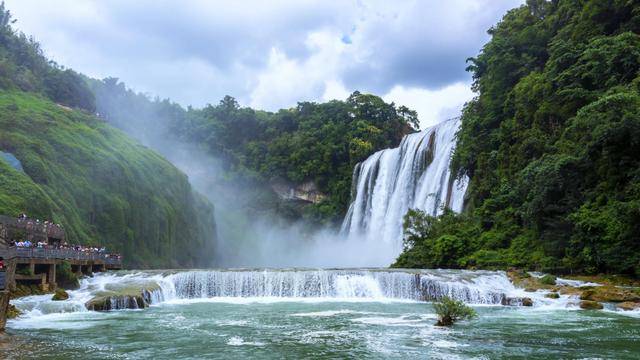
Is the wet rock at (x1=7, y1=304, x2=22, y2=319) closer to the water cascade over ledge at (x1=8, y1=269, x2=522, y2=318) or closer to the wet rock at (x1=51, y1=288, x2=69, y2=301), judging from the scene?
the wet rock at (x1=51, y1=288, x2=69, y2=301)

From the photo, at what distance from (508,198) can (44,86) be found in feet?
177

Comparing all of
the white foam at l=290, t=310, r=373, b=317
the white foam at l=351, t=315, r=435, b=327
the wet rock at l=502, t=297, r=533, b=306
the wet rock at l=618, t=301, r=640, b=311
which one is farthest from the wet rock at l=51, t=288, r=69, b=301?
the wet rock at l=618, t=301, r=640, b=311

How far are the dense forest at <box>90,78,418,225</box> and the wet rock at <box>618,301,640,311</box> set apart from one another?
46.5 metres

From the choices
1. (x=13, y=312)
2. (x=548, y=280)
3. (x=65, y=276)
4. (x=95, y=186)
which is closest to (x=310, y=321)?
(x=13, y=312)

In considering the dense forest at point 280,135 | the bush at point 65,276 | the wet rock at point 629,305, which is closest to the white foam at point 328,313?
the wet rock at point 629,305

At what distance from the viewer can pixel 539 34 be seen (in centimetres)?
3991

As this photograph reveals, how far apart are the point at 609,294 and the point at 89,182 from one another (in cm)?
3595

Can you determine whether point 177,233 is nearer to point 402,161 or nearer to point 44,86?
point 402,161

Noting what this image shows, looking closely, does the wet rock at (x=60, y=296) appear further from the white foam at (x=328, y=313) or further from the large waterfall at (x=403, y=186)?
the large waterfall at (x=403, y=186)

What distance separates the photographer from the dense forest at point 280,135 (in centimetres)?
7062

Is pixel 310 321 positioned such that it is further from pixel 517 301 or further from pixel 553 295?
pixel 553 295

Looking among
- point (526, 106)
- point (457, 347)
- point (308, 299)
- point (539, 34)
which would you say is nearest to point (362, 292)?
point (308, 299)

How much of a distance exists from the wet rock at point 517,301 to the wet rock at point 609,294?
79.6 inches

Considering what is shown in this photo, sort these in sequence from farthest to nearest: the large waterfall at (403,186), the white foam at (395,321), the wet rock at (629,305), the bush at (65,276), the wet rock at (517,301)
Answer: the large waterfall at (403,186), the bush at (65,276), the wet rock at (517,301), the wet rock at (629,305), the white foam at (395,321)
